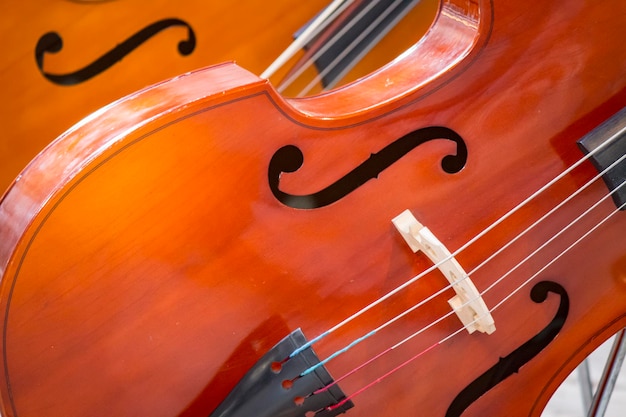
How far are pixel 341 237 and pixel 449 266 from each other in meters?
0.13

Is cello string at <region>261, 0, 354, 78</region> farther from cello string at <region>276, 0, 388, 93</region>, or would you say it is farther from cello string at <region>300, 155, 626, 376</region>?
cello string at <region>300, 155, 626, 376</region>

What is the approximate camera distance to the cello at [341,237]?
0.79m

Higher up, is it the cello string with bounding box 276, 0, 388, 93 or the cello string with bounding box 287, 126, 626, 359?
the cello string with bounding box 276, 0, 388, 93

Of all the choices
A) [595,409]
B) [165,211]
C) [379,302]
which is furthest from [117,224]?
[595,409]

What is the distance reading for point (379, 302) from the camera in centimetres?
92

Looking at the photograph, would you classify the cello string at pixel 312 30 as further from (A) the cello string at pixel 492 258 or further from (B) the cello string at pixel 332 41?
(A) the cello string at pixel 492 258

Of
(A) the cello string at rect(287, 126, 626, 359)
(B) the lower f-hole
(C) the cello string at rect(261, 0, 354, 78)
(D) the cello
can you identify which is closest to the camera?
(D) the cello

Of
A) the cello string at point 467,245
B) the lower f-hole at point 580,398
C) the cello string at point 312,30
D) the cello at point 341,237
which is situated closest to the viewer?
the cello at point 341,237

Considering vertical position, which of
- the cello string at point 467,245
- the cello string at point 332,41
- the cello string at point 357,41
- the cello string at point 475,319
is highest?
the cello string at point 332,41

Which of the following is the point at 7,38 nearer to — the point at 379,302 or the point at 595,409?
the point at 379,302

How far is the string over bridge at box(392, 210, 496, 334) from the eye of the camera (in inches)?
35.2

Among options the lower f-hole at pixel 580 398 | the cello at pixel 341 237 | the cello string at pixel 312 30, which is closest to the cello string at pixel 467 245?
the cello at pixel 341 237

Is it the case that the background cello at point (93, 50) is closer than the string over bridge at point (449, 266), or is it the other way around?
the string over bridge at point (449, 266)

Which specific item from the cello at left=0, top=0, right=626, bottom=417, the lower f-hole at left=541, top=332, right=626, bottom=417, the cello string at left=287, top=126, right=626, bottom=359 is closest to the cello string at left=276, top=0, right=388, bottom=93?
the cello at left=0, top=0, right=626, bottom=417
